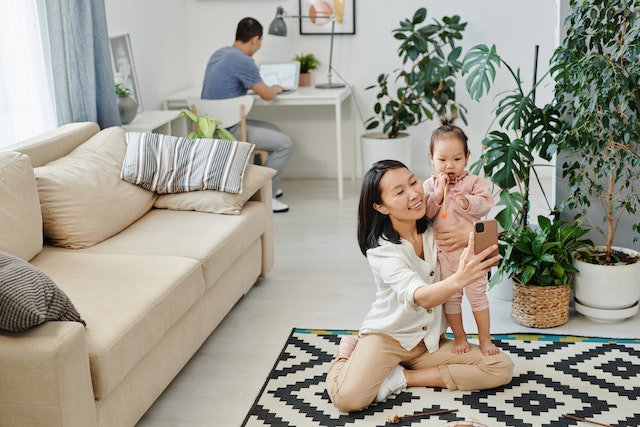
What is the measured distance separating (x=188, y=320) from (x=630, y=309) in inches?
66.9

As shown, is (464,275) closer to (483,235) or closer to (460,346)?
(483,235)

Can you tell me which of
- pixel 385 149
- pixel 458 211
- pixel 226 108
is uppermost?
pixel 226 108

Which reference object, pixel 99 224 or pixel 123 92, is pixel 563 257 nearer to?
pixel 99 224

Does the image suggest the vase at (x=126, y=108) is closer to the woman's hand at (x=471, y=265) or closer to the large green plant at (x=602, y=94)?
the large green plant at (x=602, y=94)

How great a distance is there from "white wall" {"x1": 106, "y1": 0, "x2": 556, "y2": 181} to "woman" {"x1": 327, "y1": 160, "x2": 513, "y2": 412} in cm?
295

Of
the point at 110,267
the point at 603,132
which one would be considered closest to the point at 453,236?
the point at 603,132

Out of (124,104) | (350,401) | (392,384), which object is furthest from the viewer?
(124,104)

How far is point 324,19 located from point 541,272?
3.03 metres

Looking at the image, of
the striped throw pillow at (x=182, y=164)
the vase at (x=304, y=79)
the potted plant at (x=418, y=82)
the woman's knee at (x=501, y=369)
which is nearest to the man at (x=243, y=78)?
the vase at (x=304, y=79)

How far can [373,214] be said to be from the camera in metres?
2.63

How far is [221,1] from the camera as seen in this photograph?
5816 millimetres

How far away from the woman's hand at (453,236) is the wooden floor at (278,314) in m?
0.72

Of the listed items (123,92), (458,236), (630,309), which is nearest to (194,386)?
(458,236)

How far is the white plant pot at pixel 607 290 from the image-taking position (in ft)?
10.4
